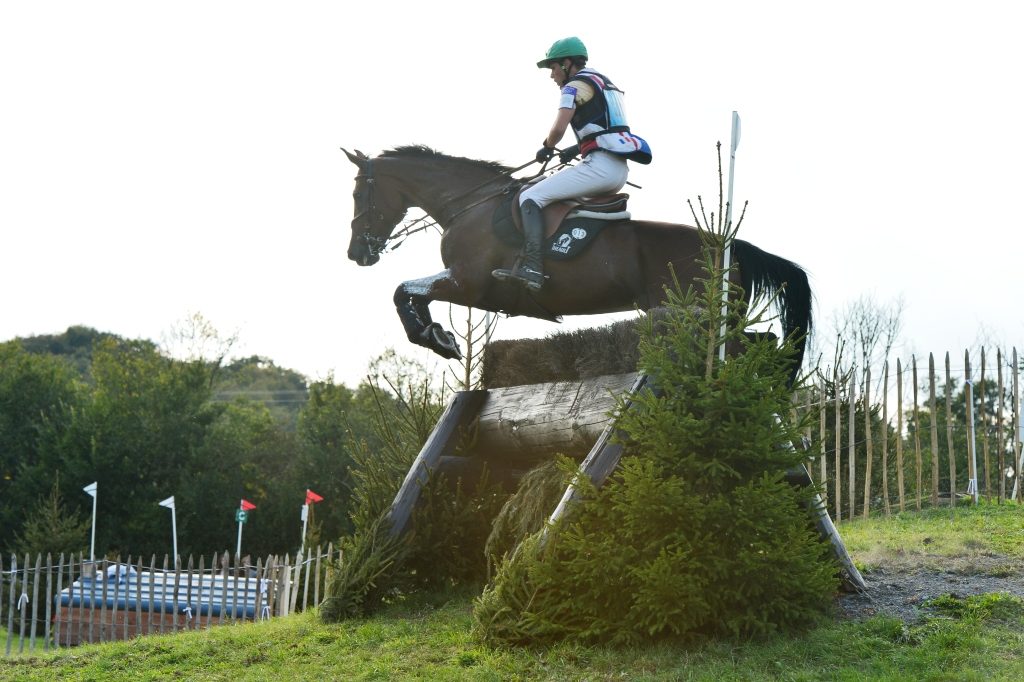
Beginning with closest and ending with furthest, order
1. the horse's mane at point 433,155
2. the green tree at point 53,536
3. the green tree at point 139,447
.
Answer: the horse's mane at point 433,155
the green tree at point 53,536
the green tree at point 139,447

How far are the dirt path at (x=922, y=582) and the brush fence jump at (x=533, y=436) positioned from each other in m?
0.19

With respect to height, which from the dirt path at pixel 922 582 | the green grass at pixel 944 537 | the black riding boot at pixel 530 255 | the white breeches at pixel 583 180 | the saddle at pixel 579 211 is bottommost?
the dirt path at pixel 922 582

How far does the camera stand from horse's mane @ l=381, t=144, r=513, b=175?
27.3 feet

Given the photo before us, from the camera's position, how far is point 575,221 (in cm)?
741

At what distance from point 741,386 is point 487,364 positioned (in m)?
Answer: 2.92

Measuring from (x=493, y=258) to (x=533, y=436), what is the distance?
1291 mm

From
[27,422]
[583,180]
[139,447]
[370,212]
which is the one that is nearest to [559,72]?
[583,180]

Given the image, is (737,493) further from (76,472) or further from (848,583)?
(76,472)

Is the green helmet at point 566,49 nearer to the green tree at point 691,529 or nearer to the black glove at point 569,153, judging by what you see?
the black glove at point 569,153

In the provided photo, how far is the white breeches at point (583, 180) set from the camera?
7422mm

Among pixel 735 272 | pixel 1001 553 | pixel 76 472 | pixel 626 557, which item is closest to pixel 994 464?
pixel 1001 553

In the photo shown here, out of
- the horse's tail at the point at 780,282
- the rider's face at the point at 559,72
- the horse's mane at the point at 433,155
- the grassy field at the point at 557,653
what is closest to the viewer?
the grassy field at the point at 557,653

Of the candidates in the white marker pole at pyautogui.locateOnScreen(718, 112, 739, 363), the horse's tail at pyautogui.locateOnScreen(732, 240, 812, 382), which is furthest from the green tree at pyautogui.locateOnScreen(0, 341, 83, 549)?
the white marker pole at pyautogui.locateOnScreen(718, 112, 739, 363)

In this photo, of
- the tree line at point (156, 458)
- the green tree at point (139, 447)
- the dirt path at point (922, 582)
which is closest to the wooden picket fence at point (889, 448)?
the dirt path at point (922, 582)
